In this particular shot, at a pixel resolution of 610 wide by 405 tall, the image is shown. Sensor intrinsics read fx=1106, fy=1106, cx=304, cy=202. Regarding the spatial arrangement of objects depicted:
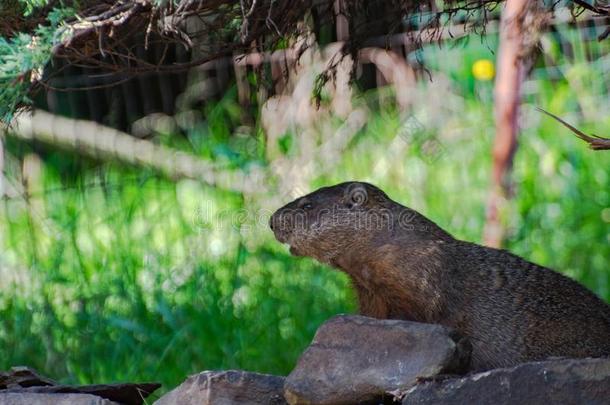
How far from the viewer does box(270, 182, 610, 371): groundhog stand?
372cm

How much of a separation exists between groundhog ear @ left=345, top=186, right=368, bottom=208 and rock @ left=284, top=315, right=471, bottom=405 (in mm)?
810

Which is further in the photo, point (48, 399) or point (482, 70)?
point (482, 70)

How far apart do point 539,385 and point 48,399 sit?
5.12 ft

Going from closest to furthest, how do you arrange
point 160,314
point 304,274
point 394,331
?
point 394,331
point 160,314
point 304,274

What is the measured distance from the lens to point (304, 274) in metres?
5.49

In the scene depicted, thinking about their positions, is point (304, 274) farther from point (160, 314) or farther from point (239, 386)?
point (239, 386)

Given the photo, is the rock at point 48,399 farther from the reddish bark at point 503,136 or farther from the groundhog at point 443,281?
the reddish bark at point 503,136

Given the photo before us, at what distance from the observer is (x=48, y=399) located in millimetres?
3486

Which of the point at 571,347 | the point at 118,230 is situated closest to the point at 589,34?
the point at 118,230

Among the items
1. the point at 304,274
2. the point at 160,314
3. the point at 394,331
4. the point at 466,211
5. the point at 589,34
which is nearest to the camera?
the point at 394,331

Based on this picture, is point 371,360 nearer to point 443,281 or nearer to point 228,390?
point 228,390

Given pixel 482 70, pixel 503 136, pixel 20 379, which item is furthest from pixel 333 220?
pixel 482 70

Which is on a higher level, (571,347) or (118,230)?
(118,230)

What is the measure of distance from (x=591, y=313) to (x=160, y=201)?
305cm
